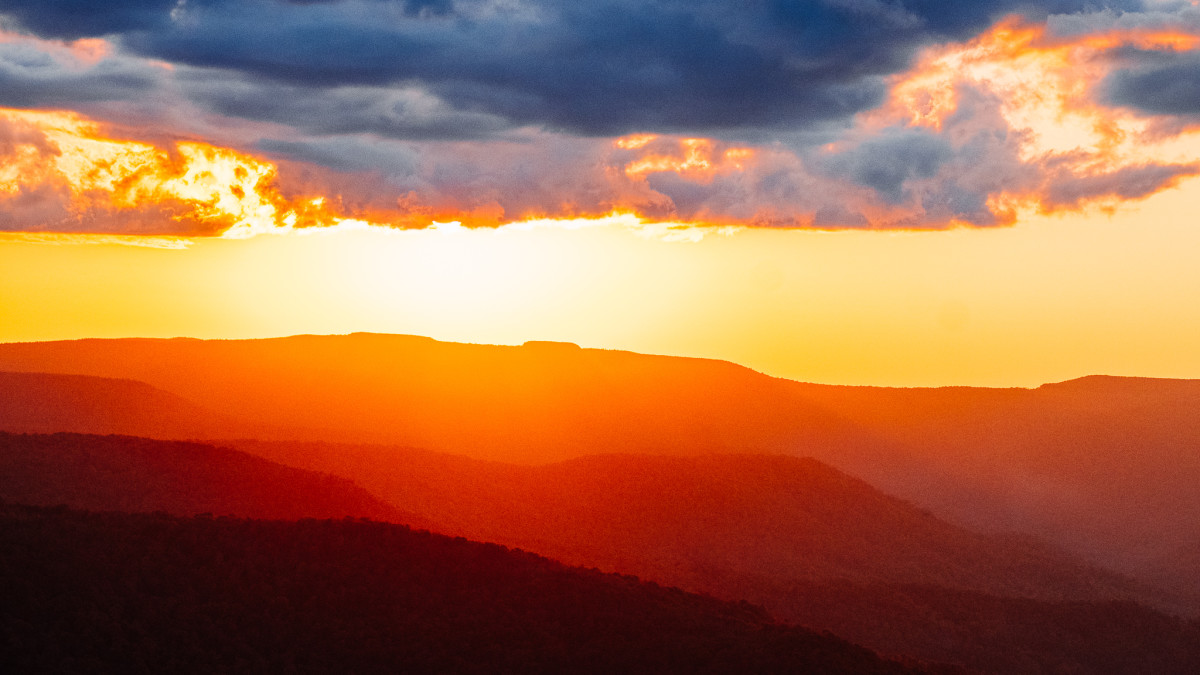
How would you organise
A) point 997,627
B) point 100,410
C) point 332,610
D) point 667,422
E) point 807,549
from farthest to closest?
point 667,422
point 100,410
point 807,549
point 997,627
point 332,610

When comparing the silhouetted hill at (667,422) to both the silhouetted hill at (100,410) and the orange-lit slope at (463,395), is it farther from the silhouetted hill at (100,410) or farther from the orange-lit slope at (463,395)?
the silhouetted hill at (100,410)

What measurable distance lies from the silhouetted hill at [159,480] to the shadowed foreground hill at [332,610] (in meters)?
13.8

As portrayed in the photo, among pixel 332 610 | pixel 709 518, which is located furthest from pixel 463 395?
pixel 332 610

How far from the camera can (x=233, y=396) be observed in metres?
170

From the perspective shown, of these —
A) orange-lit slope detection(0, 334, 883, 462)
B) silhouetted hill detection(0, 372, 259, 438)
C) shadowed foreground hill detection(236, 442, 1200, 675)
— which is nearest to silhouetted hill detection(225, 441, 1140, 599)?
shadowed foreground hill detection(236, 442, 1200, 675)

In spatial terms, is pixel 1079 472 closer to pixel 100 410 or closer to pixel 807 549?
pixel 807 549

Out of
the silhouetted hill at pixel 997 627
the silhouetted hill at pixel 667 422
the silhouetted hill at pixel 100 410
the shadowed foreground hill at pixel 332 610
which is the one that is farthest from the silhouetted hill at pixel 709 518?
the silhouetted hill at pixel 667 422

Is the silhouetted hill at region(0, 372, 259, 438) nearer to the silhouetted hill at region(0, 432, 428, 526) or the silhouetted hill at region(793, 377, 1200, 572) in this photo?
the silhouetted hill at region(0, 432, 428, 526)

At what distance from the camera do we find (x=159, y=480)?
65750 millimetres

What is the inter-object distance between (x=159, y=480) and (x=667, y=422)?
11757 centimetres

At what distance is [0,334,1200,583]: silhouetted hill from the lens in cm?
15538

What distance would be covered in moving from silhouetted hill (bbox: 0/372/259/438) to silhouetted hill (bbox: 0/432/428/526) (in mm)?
48707

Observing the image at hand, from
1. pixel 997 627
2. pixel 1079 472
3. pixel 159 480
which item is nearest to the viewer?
pixel 159 480

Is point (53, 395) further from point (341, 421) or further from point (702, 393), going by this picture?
point (702, 393)
